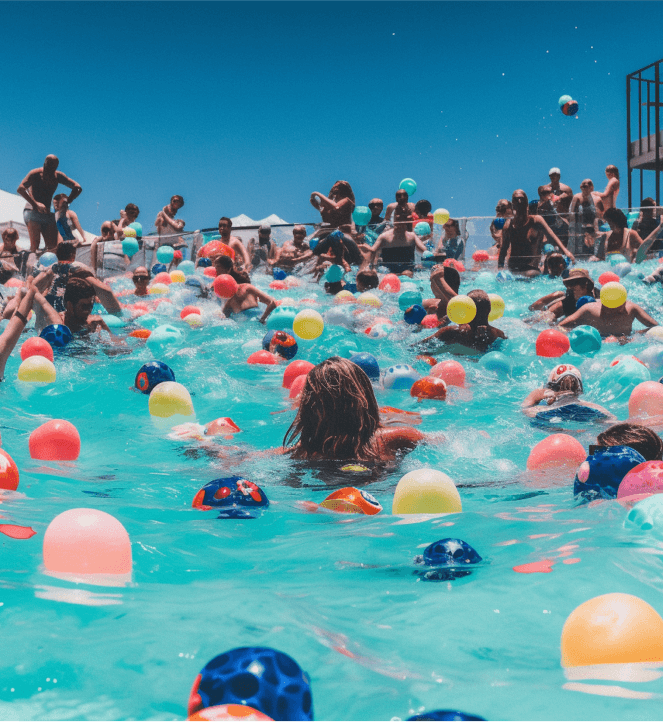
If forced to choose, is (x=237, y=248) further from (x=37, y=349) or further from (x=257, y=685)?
(x=257, y=685)

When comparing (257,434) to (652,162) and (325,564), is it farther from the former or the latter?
(652,162)

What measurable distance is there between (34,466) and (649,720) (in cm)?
398

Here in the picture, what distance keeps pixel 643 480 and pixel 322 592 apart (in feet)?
4.98

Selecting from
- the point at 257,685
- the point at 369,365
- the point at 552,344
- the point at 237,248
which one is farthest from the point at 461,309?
the point at 237,248

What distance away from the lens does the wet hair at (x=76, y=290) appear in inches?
330

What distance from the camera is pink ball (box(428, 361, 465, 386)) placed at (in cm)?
713

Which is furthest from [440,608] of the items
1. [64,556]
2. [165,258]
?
[165,258]

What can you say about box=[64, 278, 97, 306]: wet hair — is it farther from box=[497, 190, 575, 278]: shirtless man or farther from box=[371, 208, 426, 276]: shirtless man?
box=[497, 190, 575, 278]: shirtless man

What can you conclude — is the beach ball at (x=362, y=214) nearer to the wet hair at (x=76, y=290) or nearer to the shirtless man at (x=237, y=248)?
the shirtless man at (x=237, y=248)

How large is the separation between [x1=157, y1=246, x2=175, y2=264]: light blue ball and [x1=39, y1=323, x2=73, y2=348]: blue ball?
6939 mm

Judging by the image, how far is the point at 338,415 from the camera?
4414 mm

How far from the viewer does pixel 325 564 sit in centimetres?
299

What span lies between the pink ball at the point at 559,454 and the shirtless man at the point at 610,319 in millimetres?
4600

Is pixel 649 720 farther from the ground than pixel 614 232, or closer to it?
closer to it
